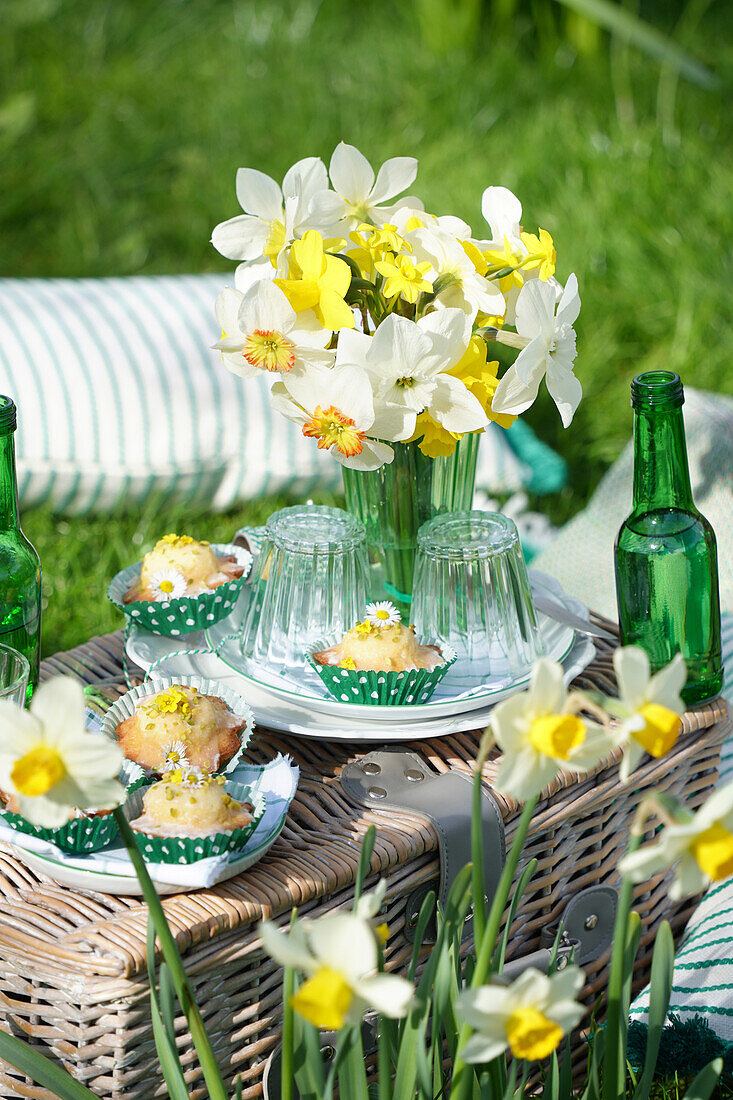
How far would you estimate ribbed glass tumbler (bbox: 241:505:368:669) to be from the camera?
1.07 metres

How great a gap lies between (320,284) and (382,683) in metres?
0.33

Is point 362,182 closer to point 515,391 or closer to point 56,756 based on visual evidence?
point 515,391

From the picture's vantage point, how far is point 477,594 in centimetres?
106

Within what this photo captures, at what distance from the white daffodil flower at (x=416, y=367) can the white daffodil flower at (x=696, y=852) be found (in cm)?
48

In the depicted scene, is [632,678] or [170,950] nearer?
[632,678]

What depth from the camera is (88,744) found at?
1.73 ft

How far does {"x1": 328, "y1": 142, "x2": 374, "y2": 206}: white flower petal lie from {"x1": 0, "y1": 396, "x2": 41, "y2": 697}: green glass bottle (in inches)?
13.7

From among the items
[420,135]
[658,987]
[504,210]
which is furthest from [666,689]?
[420,135]

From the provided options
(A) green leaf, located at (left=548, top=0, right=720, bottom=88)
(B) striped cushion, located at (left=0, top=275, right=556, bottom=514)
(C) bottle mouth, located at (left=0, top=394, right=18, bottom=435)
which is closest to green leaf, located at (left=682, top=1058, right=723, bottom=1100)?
(C) bottle mouth, located at (left=0, top=394, right=18, bottom=435)

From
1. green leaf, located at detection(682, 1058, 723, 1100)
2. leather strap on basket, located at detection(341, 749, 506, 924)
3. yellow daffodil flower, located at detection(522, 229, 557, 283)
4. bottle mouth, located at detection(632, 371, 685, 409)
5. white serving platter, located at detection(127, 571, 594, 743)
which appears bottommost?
green leaf, located at detection(682, 1058, 723, 1100)

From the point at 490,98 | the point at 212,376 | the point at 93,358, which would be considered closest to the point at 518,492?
the point at 212,376

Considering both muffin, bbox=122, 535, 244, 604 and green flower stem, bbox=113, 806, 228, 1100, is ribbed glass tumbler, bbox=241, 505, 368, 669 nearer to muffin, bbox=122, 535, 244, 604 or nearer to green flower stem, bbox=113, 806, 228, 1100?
muffin, bbox=122, 535, 244, 604

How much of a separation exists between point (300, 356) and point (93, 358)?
123cm

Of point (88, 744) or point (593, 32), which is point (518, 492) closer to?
point (88, 744)
